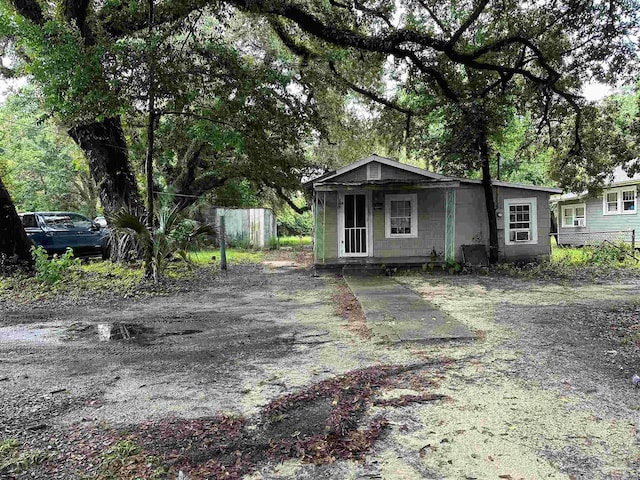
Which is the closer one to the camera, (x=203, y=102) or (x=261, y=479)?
(x=261, y=479)

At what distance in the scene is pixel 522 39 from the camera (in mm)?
9742

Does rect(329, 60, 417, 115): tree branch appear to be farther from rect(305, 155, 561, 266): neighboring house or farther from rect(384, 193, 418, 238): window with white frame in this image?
rect(384, 193, 418, 238): window with white frame

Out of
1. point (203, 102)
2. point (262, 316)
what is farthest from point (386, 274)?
point (203, 102)

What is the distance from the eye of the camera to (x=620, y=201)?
18047 mm

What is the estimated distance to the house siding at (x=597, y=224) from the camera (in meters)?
17.6

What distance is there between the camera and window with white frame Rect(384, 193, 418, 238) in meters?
12.3

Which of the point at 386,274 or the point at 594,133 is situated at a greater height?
the point at 594,133

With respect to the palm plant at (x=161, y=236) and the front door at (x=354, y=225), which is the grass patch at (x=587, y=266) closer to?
the front door at (x=354, y=225)

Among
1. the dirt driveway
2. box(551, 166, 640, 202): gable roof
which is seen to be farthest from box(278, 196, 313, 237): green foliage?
the dirt driveway

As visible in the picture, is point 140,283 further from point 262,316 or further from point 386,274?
point 386,274

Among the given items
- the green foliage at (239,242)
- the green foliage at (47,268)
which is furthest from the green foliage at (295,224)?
the green foliage at (47,268)

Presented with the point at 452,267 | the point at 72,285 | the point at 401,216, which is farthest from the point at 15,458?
the point at 401,216

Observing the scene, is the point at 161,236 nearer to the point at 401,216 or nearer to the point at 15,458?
the point at 401,216

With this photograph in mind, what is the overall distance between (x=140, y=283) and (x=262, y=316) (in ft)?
12.7
